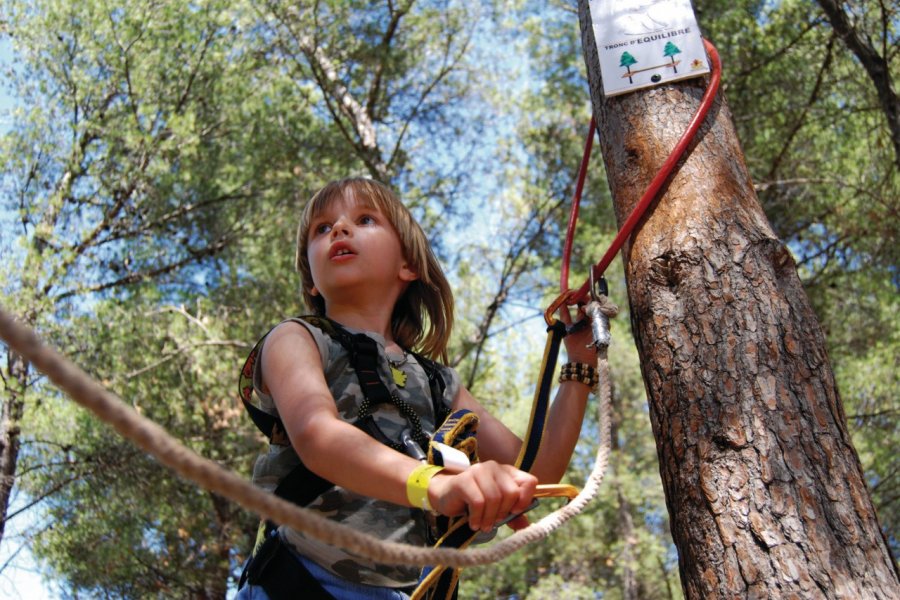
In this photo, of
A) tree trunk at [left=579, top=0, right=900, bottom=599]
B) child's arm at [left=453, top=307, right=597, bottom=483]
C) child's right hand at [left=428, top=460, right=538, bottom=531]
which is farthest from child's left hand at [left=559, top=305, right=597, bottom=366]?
child's right hand at [left=428, top=460, right=538, bottom=531]

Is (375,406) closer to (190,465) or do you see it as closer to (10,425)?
(190,465)

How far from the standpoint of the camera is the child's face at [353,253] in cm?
176

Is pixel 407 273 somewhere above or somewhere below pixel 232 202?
below

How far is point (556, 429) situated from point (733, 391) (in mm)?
432

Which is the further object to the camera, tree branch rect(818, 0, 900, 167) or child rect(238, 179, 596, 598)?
tree branch rect(818, 0, 900, 167)

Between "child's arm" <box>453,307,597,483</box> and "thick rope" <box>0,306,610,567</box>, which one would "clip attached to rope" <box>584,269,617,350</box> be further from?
"thick rope" <box>0,306,610,567</box>

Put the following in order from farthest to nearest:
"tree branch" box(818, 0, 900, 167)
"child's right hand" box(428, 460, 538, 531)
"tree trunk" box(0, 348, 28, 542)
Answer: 1. "tree trunk" box(0, 348, 28, 542)
2. "tree branch" box(818, 0, 900, 167)
3. "child's right hand" box(428, 460, 538, 531)

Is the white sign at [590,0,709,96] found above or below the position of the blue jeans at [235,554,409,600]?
above

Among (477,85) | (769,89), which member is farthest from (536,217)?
(769,89)

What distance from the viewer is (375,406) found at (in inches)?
61.4

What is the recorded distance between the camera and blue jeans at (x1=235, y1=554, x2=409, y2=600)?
4.75 feet

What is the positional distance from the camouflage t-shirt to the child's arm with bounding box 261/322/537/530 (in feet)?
0.28

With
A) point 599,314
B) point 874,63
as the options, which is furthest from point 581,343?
Result: point 874,63

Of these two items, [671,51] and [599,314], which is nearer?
[599,314]
